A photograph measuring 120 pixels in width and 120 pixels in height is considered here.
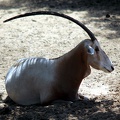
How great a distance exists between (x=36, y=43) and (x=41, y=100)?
3.61 meters

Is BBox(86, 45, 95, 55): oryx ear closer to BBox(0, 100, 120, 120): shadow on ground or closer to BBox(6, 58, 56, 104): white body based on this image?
BBox(6, 58, 56, 104): white body

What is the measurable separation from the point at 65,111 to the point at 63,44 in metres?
3.80

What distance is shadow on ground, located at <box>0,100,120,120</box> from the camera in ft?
16.1

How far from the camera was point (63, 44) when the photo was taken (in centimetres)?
877

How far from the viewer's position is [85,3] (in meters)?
12.3

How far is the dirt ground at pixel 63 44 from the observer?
16.8 feet

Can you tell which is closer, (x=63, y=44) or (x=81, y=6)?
(x=63, y=44)

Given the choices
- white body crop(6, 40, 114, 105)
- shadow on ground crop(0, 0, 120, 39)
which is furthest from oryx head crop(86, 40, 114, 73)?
Answer: shadow on ground crop(0, 0, 120, 39)

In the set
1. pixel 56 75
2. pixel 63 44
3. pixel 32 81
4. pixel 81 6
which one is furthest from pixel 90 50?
pixel 81 6

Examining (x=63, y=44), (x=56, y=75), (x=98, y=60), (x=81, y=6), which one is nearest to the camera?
(x=98, y=60)

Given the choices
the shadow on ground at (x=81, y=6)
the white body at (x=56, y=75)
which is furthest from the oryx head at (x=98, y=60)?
the shadow on ground at (x=81, y=6)

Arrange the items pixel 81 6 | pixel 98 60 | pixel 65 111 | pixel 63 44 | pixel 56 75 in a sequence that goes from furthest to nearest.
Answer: pixel 81 6
pixel 63 44
pixel 56 75
pixel 98 60
pixel 65 111

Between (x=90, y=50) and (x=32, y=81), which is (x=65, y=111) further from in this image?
(x=90, y=50)

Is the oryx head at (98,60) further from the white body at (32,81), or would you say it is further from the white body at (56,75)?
the white body at (32,81)
